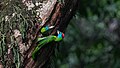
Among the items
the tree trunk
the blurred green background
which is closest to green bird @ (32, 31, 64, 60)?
the tree trunk

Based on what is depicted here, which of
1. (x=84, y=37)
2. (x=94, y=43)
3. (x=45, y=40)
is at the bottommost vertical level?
(x=84, y=37)

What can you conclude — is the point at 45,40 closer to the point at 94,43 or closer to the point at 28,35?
the point at 28,35

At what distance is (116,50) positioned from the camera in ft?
10.8

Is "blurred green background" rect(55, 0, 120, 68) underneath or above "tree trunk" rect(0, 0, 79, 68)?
underneath

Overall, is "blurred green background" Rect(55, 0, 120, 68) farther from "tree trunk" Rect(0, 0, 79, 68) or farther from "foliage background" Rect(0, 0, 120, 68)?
"tree trunk" Rect(0, 0, 79, 68)

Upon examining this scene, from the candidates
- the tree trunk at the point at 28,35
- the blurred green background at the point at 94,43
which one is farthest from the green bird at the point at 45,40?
the blurred green background at the point at 94,43

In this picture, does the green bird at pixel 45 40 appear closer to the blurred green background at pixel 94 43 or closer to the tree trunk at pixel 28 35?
the tree trunk at pixel 28 35

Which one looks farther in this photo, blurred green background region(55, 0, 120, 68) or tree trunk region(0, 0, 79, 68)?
blurred green background region(55, 0, 120, 68)

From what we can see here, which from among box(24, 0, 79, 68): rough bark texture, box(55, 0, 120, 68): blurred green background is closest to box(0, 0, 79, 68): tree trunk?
box(24, 0, 79, 68): rough bark texture

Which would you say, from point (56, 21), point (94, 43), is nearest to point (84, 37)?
point (94, 43)

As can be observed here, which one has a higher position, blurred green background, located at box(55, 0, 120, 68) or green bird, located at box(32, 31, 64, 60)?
green bird, located at box(32, 31, 64, 60)

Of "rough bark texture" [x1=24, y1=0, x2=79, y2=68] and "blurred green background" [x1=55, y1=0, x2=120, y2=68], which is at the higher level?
"rough bark texture" [x1=24, y1=0, x2=79, y2=68]

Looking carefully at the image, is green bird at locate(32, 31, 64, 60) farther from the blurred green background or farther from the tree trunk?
the blurred green background

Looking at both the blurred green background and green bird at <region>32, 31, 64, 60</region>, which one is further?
the blurred green background
